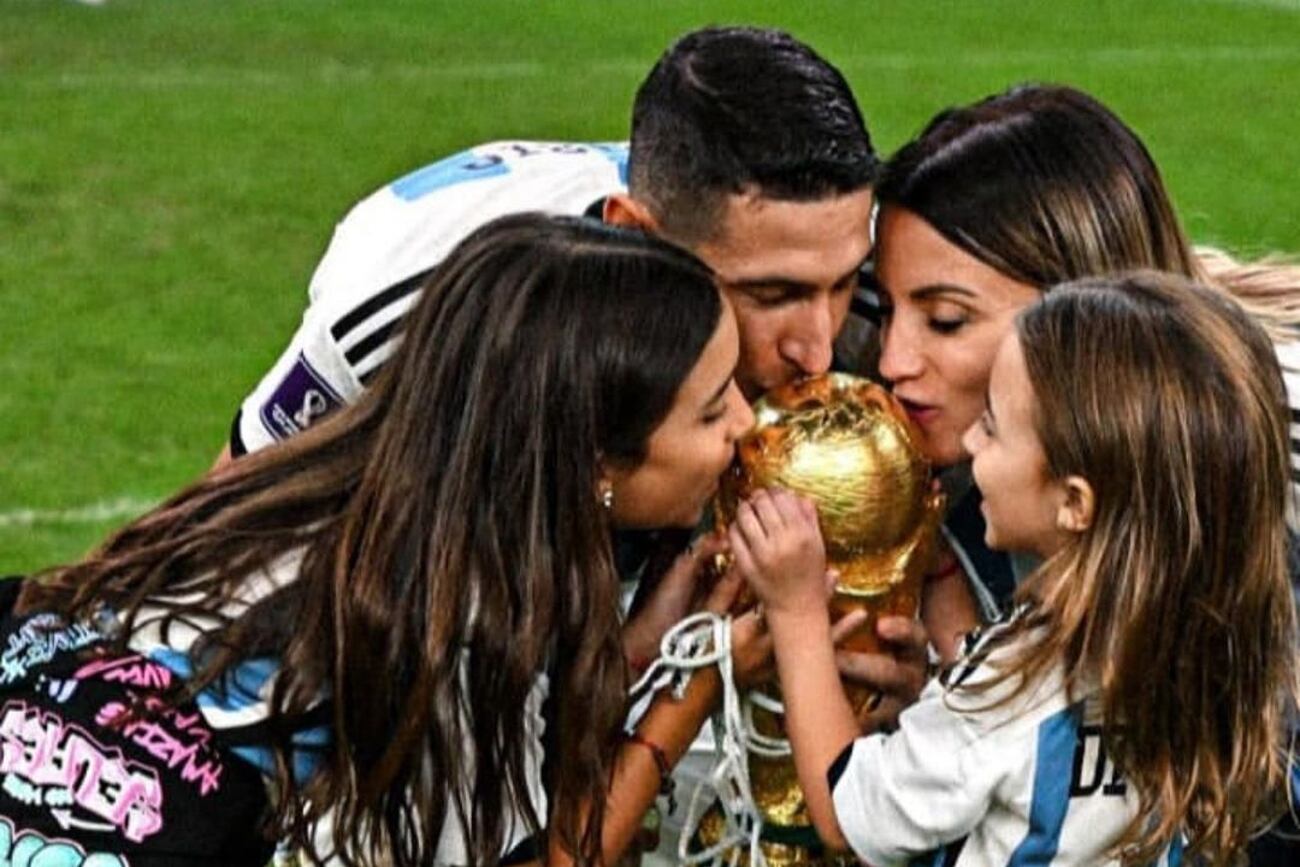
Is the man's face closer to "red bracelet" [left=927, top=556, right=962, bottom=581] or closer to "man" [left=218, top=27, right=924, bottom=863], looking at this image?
"man" [left=218, top=27, right=924, bottom=863]

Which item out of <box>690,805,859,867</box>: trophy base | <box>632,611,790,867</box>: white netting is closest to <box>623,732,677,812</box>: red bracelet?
<box>632,611,790,867</box>: white netting

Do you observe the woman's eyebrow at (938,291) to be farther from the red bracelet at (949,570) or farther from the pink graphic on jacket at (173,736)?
the pink graphic on jacket at (173,736)

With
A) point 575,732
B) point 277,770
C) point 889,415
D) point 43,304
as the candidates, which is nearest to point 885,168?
point 889,415

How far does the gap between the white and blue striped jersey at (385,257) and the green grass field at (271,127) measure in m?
2.08

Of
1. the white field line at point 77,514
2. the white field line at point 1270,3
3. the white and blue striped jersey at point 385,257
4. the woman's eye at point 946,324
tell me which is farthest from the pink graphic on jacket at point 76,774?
the white field line at point 1270,3

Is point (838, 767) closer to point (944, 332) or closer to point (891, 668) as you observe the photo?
point (891, 668)

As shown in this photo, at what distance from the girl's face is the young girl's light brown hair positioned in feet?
0.08

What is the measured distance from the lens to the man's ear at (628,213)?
3805 millimetres

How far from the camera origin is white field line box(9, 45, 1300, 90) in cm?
1249

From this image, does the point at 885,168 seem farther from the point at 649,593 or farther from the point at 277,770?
the point at 277,770

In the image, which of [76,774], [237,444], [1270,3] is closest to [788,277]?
[237,444]

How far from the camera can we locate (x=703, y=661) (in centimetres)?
346

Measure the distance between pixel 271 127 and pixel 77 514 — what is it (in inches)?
211

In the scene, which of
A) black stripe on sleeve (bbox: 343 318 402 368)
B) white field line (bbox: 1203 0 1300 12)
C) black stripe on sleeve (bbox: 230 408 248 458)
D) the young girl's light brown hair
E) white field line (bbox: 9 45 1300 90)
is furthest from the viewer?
white field line (bbox: 1203 0 1300 12)
